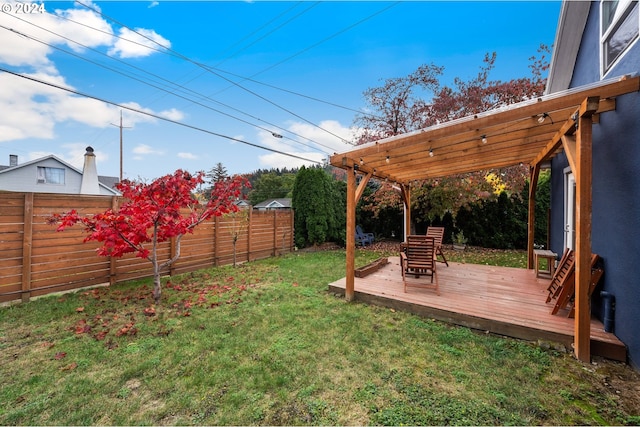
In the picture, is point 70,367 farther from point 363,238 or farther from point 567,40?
point 363,238

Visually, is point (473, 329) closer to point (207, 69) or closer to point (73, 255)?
point (73, 255)

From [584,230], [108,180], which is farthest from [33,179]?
[584,230]

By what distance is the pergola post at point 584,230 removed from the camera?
2.69 m

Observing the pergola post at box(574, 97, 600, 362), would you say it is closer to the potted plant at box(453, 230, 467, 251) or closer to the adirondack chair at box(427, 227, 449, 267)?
the adirondack chair at box(427, 227, 449, 267)

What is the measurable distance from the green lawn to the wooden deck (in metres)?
0.21

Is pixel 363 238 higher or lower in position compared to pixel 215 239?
lower

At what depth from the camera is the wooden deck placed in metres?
3.01

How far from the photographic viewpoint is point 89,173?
17.1 meters

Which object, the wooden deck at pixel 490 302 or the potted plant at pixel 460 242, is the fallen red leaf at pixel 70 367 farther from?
the potted plant at pixel 460 242

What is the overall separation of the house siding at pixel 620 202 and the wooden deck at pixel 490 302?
41 centimetres

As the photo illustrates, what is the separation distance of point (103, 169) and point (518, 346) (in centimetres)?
3016

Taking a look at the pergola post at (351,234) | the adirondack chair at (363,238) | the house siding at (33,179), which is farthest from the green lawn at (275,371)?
the house siding at (33,179)

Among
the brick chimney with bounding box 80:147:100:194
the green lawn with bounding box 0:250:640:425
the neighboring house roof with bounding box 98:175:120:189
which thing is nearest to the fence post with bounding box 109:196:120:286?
the green lawn with bounding box 0:250:640:425

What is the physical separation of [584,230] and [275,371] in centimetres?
359
